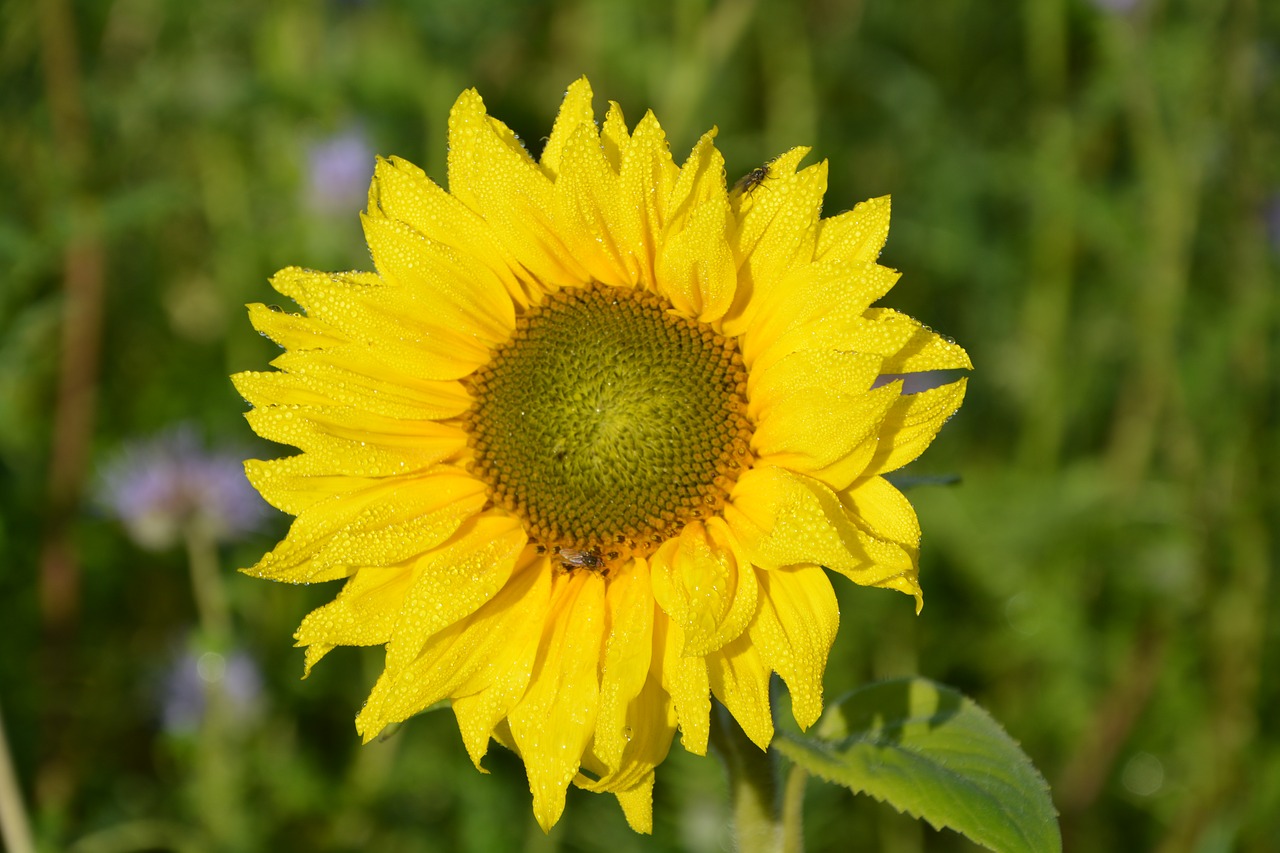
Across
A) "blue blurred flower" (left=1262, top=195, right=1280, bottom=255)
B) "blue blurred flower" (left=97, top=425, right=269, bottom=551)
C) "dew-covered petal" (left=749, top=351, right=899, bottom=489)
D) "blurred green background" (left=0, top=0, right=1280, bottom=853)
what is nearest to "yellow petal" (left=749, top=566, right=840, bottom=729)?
"dew-covered petal" (left=749, top=351, right=899, bottom=489)

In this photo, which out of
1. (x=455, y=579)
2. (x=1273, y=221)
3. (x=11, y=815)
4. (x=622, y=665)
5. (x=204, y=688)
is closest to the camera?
(x=622, y=665)

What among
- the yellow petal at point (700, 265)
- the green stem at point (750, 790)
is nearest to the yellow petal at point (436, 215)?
the yellow petal at point (700, 265)

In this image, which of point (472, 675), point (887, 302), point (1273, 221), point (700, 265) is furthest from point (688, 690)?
point (1273, 221)

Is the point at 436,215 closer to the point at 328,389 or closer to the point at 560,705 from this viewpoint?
the point at 328,389

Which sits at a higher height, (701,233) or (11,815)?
(701,233)

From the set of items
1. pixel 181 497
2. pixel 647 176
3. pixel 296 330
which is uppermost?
pixel 647 176

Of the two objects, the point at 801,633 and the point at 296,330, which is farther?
the point at 296,330

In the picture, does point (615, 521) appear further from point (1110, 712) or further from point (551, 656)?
point (1110, 712)
